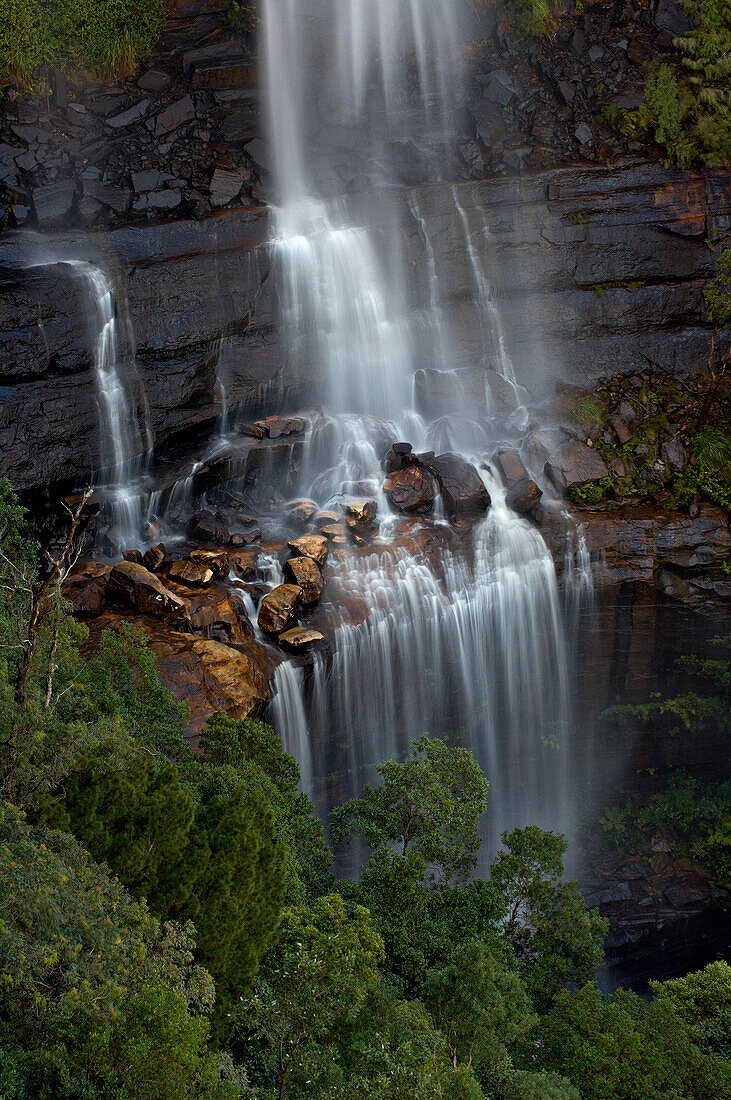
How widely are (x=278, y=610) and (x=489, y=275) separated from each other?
1556 centimetres

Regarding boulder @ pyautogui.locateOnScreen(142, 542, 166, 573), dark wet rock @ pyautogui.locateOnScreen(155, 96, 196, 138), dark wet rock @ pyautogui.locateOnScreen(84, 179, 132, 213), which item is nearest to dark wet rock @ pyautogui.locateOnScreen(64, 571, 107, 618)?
boulder @ pyautogui.locateOnScreen(142, 542, 166, 573)

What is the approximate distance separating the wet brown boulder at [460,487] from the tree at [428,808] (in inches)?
401

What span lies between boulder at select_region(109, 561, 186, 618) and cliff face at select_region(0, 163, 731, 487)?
653 cm

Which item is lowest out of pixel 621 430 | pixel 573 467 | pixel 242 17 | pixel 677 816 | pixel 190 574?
pixel 677 816

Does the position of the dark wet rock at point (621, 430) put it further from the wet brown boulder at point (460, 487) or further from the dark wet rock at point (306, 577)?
the dark wet rock at point (306, 577)

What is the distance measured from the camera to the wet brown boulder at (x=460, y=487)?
79.2 feet

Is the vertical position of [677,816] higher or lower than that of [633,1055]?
lower

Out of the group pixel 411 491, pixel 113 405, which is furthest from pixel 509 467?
pixel 113 405

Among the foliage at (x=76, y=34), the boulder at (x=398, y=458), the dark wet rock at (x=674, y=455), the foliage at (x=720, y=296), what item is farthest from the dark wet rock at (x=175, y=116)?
the dark wet rock at (x=674, y=455)

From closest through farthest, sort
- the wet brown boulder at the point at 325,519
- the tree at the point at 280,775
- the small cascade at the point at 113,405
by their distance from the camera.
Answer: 1. the tree at the point at 280,775
2. the wet brown boulder at the point at 325,519
3. the small cascade at the point at 113,405

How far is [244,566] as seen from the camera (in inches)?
853

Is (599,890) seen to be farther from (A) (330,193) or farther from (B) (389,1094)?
(A) (330,193)

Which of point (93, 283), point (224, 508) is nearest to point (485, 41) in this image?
point (93, 283)

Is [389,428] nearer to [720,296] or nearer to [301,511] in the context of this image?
[301,511]
